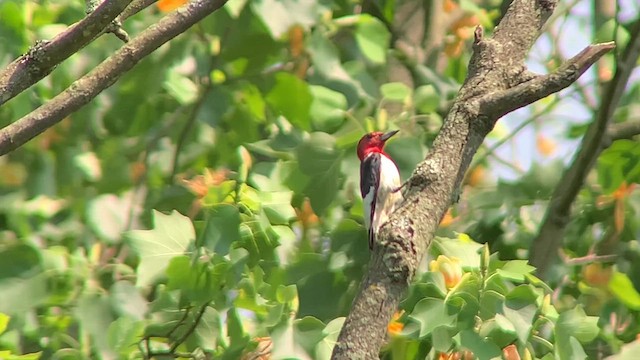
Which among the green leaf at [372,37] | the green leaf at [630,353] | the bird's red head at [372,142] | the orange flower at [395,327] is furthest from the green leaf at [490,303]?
the green leaf at [372,37]

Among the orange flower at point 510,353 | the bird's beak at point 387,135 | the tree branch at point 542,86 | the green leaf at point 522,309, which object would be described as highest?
the bird's beak at point 387,135

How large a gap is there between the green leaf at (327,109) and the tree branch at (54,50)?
7.36ft

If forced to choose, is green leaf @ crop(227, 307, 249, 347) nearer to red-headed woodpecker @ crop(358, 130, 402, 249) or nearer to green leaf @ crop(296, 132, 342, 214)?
green leaf @ crop(296, 132, 342, 214)

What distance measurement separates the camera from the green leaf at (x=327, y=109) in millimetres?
4418

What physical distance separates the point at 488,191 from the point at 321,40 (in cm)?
93

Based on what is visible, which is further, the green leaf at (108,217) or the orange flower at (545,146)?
the orange flower at (545,146)

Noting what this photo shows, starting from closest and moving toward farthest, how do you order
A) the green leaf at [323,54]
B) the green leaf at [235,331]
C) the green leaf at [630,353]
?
the green leaf at [630,353], the green leaf at [235,331], the green leaf at [323,54]

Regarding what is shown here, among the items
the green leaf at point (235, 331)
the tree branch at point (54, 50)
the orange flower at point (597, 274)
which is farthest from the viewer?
the orange flower at point (597, 274)

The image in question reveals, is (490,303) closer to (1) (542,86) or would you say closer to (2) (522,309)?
(2) (522,309)

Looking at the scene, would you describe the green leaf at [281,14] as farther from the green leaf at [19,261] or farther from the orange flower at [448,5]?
the green leaf at [19,261]

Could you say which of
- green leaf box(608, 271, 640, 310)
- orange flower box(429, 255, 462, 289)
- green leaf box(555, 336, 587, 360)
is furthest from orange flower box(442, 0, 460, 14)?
green leaf box(555, 336, 587, 360)

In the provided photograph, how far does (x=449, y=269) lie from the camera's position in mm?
3170

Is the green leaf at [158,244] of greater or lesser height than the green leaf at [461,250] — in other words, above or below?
above

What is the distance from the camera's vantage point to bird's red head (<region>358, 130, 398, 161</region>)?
430 centimetres
